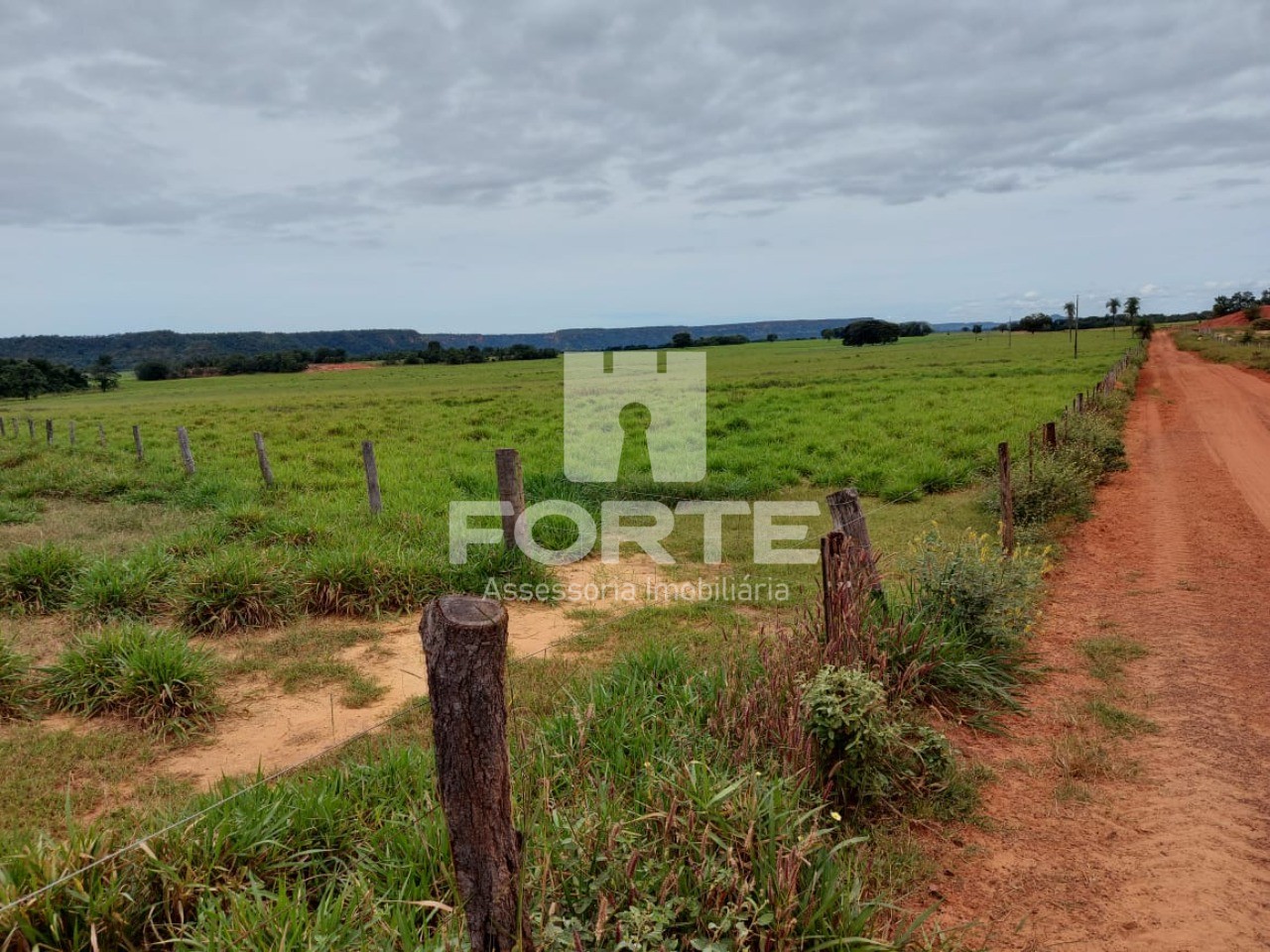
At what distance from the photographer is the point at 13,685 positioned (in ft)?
17.5

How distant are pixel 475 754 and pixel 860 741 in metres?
2.34

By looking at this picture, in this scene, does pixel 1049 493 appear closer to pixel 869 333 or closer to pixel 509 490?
pixel 509 490

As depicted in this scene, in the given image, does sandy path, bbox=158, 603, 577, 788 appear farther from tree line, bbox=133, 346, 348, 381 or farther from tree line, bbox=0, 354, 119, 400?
tree line, bbox=133, 346, 348, 381

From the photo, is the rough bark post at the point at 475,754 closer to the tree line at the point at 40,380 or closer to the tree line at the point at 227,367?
the tree line at the point at 40,380

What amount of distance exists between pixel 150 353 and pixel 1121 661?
139 m

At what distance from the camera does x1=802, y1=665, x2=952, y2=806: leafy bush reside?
3.84 metres

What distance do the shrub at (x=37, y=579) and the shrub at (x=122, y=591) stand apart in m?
0.29

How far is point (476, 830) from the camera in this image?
2.24 metres

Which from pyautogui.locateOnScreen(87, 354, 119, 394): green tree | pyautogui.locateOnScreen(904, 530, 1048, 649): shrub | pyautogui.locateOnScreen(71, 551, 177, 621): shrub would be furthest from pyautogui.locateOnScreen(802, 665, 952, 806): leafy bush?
pyautogui.locateOnScreen(87, 354, 119, 394): green tree

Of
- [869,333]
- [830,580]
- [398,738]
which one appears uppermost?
[869,333]

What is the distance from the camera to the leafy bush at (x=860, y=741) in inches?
151

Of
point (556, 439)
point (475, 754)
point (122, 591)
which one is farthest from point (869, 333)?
point (475, 754)

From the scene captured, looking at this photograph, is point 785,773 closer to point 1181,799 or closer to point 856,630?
point 856,630

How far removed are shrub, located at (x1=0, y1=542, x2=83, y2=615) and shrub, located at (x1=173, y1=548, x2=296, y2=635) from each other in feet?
4.36
